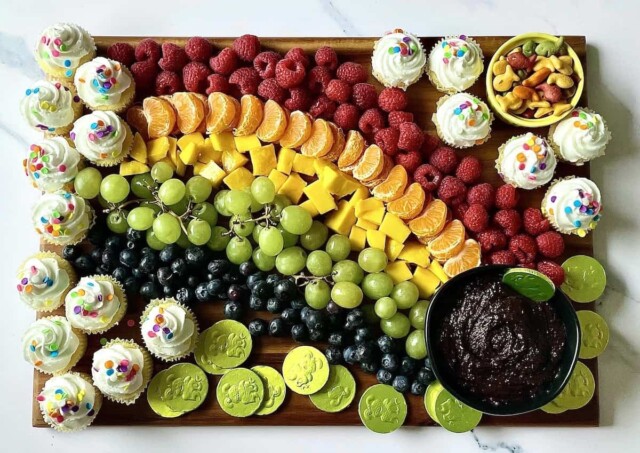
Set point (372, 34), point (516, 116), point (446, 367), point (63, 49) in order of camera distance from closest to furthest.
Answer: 1. point (446, 367)
2. point (63, 49)
3. point (516, 116)
4. point (372, 34)

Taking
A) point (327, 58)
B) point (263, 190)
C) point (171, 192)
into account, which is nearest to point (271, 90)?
point (327, 58)

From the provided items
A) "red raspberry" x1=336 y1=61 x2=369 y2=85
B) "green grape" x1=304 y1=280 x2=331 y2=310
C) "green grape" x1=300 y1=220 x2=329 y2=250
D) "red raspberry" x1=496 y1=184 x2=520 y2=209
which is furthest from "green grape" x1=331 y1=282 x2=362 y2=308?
"red raspberry" x1=336 y1=61 x2=369 y2=85

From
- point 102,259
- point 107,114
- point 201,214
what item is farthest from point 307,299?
point 107,114

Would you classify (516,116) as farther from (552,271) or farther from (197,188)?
(197,188)

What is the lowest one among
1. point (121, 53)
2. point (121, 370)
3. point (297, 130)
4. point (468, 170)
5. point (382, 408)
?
point (382, 408)

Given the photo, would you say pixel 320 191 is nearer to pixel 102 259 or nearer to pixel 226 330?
pixel 226 330
